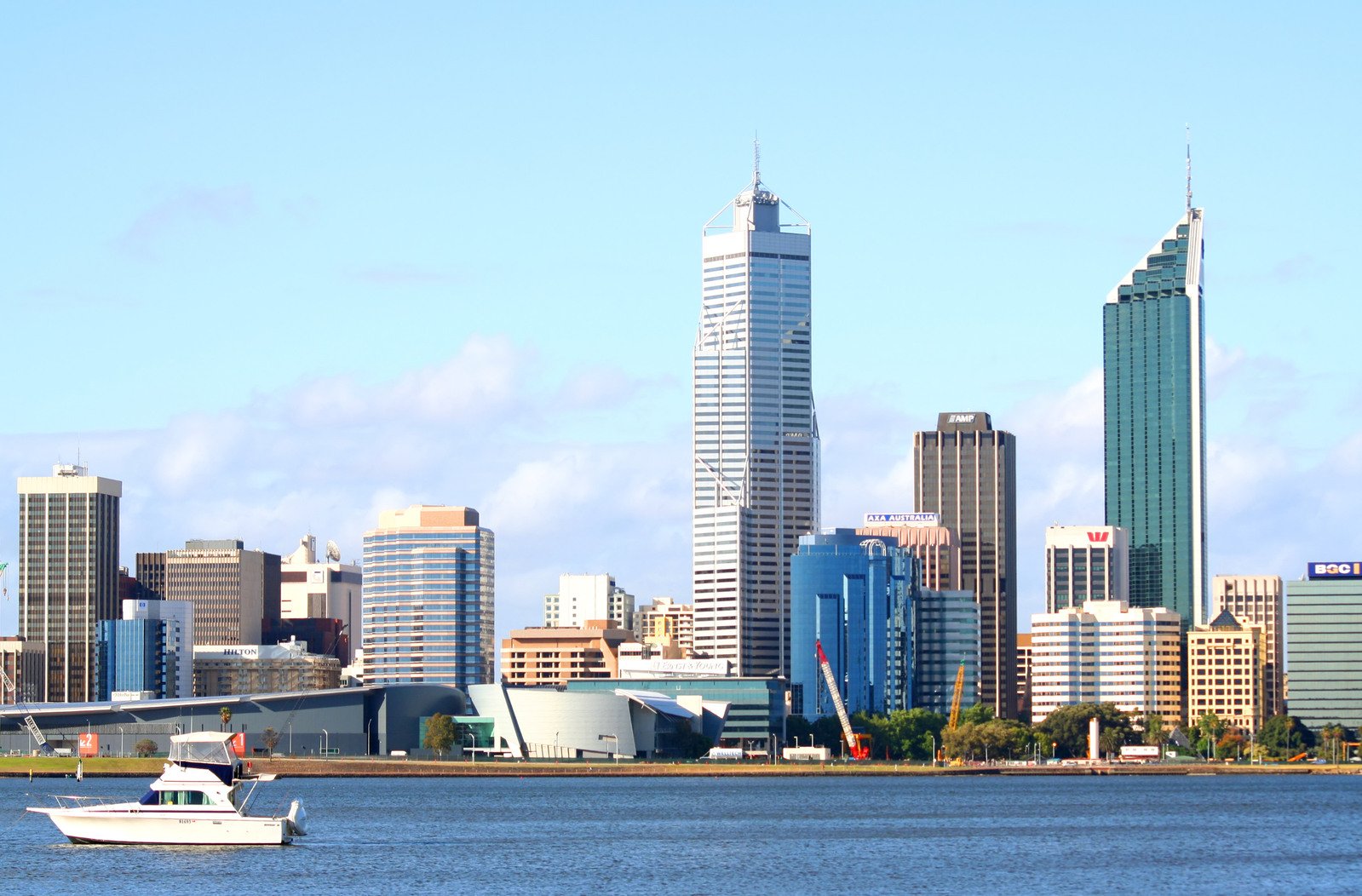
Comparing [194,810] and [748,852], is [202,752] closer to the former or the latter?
[194,810]

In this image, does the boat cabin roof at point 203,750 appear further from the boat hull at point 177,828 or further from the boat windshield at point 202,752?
the boat hull at point 177,828

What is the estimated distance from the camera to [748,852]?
117 metres

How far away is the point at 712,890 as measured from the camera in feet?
315

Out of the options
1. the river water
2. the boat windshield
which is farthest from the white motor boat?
the river water

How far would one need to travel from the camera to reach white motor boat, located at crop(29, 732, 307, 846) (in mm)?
100750

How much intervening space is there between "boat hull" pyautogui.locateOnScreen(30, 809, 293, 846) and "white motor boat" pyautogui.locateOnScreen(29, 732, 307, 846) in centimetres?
4

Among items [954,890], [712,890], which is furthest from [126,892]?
[954,890]

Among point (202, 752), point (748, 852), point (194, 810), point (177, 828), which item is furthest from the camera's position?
point (748, 852)

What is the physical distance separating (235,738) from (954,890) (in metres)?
32.0

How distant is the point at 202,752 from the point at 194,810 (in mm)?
3170

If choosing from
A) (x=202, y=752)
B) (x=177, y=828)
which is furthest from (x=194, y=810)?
(x=202, y=752)

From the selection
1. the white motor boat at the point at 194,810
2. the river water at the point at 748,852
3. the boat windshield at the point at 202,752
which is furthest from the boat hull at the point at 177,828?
the boat windshield at the point at 202,752

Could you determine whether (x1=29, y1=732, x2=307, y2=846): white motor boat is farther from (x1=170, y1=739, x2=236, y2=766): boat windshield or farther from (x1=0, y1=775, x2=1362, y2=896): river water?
(x1=0, y1=775, x2=1362, y2=896): river water

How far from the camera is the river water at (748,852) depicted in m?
97.2
